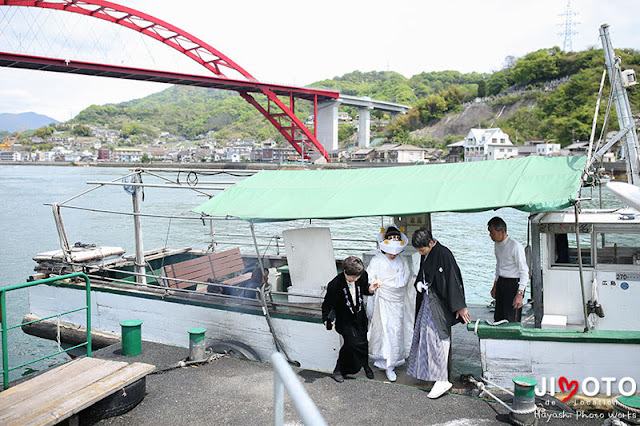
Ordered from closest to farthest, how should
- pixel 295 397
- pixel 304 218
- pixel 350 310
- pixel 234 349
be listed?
pixel 295 397
pixel 350 310
pixel 304 218
pixel 234 349

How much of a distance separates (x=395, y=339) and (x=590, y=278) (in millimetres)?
1932

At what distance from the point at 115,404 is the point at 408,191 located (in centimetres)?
336

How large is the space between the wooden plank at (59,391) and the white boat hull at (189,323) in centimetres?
181

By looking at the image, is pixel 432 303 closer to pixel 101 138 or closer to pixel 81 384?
pixel 81 384

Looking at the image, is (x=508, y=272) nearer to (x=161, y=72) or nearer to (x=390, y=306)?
(x=390, y=306)

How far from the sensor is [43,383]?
4.33m

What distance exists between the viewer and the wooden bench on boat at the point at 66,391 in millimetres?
3701

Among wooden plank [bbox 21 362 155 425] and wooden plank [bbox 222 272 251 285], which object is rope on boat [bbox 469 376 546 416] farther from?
wooden plank [bbox 222 272 251 285]

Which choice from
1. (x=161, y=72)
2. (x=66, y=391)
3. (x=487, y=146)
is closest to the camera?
(x=66, y=391)

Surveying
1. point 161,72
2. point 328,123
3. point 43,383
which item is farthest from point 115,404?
point 328,123

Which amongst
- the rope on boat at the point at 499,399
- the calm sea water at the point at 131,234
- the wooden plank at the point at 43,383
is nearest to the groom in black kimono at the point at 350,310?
the rope on boat at the point at 499,399

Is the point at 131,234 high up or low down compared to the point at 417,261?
down

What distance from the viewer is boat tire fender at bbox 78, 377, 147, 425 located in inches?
165

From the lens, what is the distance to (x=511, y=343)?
4656mm
